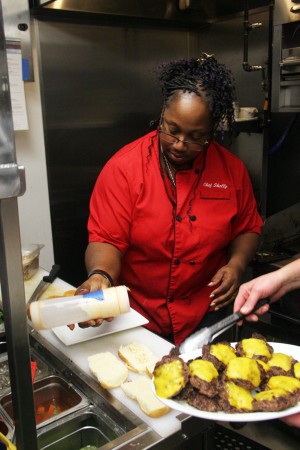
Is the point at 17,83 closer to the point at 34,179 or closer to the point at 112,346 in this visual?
the point at 34,179

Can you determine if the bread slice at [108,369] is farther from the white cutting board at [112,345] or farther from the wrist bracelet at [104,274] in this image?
the wrist bracelet at [104,274]

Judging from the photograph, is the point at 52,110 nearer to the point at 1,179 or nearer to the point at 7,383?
the point at 7,383

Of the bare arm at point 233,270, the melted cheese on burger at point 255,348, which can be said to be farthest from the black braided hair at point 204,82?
the melted cheese on burger at point 255,348

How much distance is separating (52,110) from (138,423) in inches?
83.2

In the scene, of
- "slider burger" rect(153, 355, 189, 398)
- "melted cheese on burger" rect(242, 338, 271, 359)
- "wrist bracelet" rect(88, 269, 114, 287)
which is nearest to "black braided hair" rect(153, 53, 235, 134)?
"wrist bracelet" rect(88, 269, 114, 287)

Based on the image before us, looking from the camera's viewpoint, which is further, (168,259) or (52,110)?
(52,110)

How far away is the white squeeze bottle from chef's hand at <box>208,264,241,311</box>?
68 cm

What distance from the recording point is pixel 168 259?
1.87 metres

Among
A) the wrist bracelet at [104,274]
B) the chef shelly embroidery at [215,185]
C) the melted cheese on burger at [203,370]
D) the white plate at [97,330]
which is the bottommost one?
the white plate at [97,330]

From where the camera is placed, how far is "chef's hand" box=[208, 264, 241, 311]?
1796 millimetres

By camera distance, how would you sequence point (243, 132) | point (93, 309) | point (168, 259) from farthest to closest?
1. point (243, 132)
2. point (168, 259)
3. point (93, 309)

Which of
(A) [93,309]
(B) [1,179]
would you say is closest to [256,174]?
(A) [93,309]

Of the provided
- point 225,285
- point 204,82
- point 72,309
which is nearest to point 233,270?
point 225,285

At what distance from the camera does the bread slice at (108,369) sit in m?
1.24
